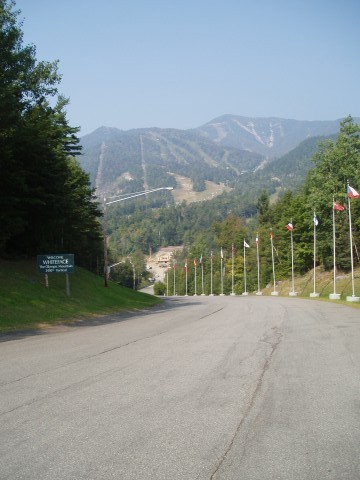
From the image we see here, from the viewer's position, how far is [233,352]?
Answer: 12266 millimetres

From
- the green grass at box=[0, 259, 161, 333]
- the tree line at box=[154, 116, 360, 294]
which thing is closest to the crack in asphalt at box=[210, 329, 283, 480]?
the green grass at box=[0, 259, 161, 333]

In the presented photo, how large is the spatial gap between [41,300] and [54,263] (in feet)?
10.2

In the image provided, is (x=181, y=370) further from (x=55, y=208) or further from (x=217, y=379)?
(x=55, y=208)

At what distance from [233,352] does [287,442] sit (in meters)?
6.58

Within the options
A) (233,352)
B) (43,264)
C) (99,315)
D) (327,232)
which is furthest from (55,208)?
(327,232)

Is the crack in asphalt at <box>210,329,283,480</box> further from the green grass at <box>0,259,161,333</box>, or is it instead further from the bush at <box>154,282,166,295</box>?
the bush at <box>154,282,166,295</box>

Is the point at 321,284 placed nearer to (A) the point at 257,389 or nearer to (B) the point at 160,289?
(A) the point at 257,389

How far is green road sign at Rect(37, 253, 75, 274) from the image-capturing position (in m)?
28.0

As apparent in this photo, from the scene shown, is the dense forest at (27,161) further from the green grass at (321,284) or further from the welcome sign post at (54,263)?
the green grass at (321,284)

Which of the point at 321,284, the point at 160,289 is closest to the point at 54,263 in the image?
the point at 321,284

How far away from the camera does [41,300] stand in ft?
83.7

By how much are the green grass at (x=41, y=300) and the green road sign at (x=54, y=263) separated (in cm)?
114

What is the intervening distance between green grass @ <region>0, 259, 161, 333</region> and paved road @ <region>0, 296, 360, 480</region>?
8322 millimetres

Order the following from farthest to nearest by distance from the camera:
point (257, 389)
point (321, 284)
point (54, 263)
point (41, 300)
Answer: point (321, 284), point (54, 263), point (41, 300), point (257, 389)
